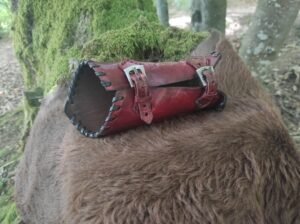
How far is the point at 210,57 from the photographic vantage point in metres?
1.92

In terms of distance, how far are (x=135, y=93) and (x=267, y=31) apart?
2168mm

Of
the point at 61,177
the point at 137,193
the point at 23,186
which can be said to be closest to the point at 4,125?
the point at 23,186

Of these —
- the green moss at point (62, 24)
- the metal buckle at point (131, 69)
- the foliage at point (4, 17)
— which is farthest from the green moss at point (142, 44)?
the foliage at point (4, 17)

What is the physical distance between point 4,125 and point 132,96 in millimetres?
4056

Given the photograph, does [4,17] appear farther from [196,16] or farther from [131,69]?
[131,69]

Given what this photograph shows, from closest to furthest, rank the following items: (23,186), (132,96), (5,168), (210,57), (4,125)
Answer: (132,96), (210,57), (23,186), (5,168), (4,125)

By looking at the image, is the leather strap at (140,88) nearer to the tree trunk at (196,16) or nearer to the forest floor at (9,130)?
the forest floor at (9,130)

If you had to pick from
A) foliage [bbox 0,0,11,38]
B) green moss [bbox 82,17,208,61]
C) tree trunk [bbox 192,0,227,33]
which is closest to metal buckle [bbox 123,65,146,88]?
green moss [bbox 82,17,208,61]

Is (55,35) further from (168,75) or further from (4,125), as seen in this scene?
(4,125)

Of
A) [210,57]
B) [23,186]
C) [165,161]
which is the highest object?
[210,57]

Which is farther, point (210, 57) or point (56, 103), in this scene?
point (56, 103)

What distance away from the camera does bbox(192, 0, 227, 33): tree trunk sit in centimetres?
413

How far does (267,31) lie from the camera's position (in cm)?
348

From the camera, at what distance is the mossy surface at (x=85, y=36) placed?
2.53m
